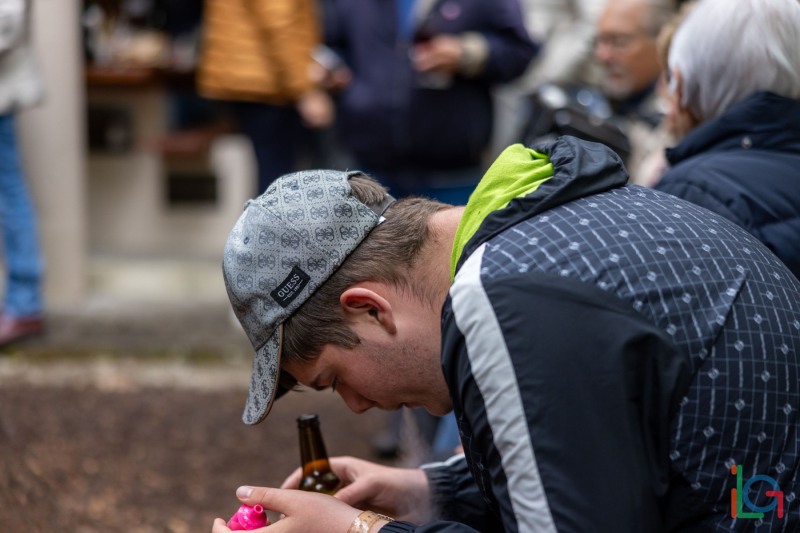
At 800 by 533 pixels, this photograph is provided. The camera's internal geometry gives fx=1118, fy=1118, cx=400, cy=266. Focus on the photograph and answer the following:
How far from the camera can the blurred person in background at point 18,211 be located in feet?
16.7

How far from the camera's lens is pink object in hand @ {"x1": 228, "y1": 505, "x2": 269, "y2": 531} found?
2.03 m

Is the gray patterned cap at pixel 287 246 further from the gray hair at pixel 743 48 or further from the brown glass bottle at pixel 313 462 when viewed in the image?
the gray hair at pixel 743 48

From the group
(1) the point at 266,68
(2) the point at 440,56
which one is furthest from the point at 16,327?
(2) the point at 440,56

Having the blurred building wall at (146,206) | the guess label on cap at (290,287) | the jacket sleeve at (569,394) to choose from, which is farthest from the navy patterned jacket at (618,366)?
the blurred building wall at (146,206)

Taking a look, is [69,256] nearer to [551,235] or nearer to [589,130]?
[589,130]

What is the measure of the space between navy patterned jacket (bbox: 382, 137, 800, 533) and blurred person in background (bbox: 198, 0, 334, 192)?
3408 mm

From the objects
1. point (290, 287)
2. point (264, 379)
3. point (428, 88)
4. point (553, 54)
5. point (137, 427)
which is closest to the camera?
point (290, 287)

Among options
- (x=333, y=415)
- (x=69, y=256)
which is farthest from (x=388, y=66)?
(x=69, y=256)

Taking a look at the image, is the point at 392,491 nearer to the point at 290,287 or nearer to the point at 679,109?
the point at 290,287

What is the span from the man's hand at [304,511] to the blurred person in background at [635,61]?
236 cm

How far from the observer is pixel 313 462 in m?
2.41

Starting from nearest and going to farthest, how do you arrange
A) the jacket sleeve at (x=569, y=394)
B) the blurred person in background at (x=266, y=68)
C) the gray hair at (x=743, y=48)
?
the jacket sleeve at (x=569, y=394), the gray hair at (x=743, y=48), the blurred person in background at (x=266, y=68)

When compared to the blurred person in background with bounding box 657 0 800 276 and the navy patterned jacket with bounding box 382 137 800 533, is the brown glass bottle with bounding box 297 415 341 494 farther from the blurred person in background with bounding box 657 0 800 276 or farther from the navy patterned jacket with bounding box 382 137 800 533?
the blurred person in background with bounding box 657 0 800 276

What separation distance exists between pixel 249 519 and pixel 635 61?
2654mm
